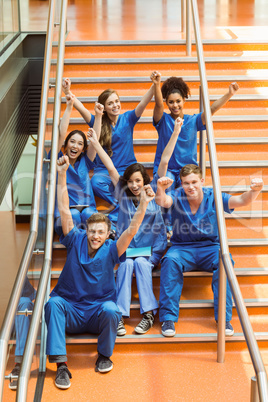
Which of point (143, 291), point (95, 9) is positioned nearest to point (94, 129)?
point (143, 291)

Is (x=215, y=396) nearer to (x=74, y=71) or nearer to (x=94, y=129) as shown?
(x=94, y=129)

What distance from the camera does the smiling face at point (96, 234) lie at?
321 centimetres

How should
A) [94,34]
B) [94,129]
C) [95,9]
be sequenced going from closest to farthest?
1. [94,129]
2. [94,34]
3. [95,9]

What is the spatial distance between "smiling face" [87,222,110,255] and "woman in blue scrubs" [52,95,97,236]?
0.44 m

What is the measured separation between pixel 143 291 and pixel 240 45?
106 inches

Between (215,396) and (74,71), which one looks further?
(74,71)

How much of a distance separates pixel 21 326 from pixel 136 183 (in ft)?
4.21

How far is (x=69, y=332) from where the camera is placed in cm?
327

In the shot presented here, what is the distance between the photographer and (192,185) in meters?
3.50

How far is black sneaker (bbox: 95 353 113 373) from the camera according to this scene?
3094 mm

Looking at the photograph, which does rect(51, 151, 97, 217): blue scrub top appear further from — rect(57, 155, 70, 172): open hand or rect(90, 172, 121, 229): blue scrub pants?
rect(57, 155, 70, 172): open hand

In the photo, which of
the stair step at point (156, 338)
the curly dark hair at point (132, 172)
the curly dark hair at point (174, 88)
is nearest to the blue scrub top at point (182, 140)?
the curly dark hair at point (174, 88)

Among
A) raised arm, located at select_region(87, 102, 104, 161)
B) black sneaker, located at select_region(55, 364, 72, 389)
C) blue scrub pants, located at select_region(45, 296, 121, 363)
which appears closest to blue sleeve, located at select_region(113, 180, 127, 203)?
raised arm, located at select_region(87, 102, 104, 161)

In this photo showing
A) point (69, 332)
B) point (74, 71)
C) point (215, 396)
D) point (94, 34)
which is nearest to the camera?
point (215, 396)
